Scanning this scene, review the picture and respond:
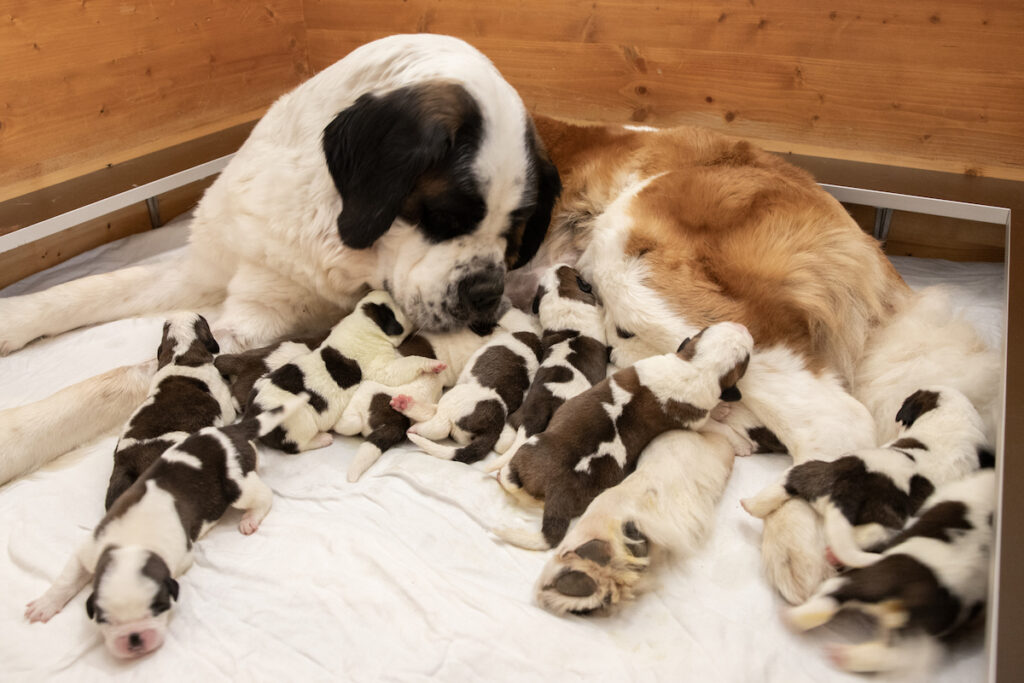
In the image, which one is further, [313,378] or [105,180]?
[105,180]

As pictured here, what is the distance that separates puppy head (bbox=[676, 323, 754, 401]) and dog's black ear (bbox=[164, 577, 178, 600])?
46.6 inches

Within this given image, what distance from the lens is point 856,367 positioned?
1963 millimetres

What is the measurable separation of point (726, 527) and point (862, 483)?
31 cm

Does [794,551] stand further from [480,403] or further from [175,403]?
[175,403]

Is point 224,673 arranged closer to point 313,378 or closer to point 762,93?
point 313,378

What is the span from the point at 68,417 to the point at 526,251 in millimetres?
1302

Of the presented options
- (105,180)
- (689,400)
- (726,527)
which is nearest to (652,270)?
(689,400)

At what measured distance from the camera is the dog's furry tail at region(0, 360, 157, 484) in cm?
177

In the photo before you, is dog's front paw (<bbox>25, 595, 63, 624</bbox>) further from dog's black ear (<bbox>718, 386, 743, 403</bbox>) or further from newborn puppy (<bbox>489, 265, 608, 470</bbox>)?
dog's black ear (<bbox>718, 386, 743, 403</bbox>)

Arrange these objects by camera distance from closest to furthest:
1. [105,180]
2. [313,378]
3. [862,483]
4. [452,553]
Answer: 1. [862,483]
2. [452,553]
3. [313,378]
4. [105,180]

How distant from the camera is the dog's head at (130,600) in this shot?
1308mm

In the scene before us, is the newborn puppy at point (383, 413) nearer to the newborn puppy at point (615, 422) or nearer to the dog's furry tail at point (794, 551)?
the newborn puppy at point (615, 422)

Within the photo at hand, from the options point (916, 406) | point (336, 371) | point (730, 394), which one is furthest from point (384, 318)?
point (916, 406)

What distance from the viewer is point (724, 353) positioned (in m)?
1.75
